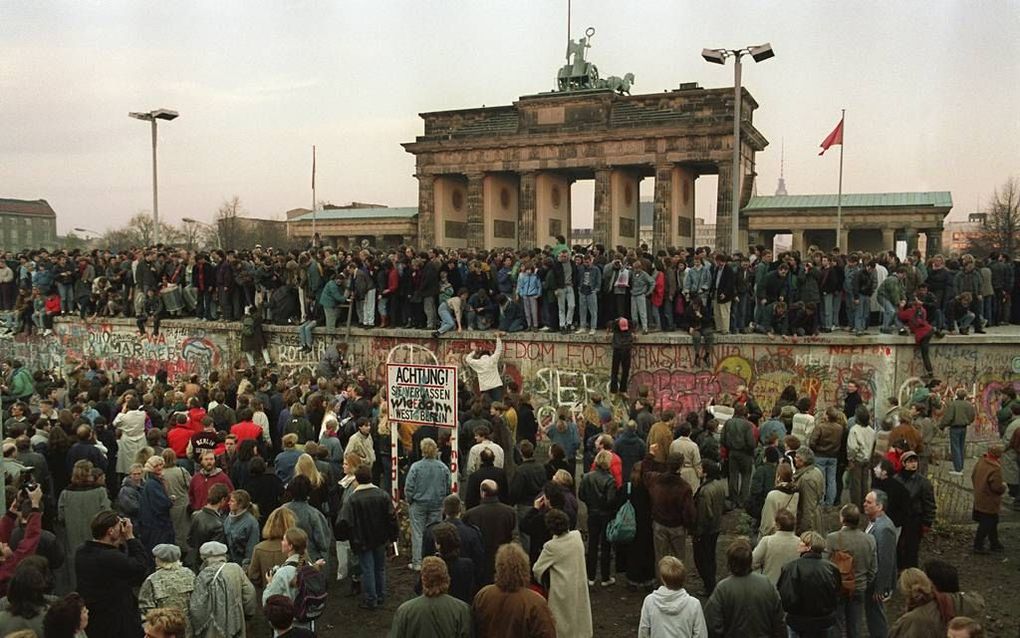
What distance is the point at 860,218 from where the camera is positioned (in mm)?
40906

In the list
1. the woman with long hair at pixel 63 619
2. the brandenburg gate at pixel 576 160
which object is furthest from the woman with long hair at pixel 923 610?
the brandenburg gate at pixel 576 160

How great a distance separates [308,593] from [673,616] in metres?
2.97

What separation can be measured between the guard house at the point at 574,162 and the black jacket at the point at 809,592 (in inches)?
1386

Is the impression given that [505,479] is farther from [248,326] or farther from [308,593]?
[248,326]

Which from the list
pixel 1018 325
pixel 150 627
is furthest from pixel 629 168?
pixel 150 627

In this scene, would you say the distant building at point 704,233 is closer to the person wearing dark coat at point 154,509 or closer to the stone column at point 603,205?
the stone column at point 603,205

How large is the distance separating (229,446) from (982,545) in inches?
407

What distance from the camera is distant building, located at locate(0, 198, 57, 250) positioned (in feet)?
427

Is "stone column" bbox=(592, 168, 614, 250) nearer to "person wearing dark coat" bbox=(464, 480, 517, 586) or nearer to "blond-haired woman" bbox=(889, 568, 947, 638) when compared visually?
"person wearing dark coat" bbox=(464, 480, 517, 586)

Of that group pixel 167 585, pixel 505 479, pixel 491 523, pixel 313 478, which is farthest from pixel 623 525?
pixel 167 585

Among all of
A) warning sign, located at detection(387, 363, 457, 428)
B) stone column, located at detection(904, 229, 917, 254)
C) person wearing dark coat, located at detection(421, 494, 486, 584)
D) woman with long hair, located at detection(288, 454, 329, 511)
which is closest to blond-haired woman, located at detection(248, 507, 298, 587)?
woman with long hair, located at detection(288, 454, 329, 511)

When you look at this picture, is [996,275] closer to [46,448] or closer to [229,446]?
Result: [229,446]

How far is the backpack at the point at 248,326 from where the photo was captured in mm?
21625

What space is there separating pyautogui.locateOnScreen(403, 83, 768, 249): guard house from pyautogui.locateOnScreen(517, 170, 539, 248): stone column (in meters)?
0.06
